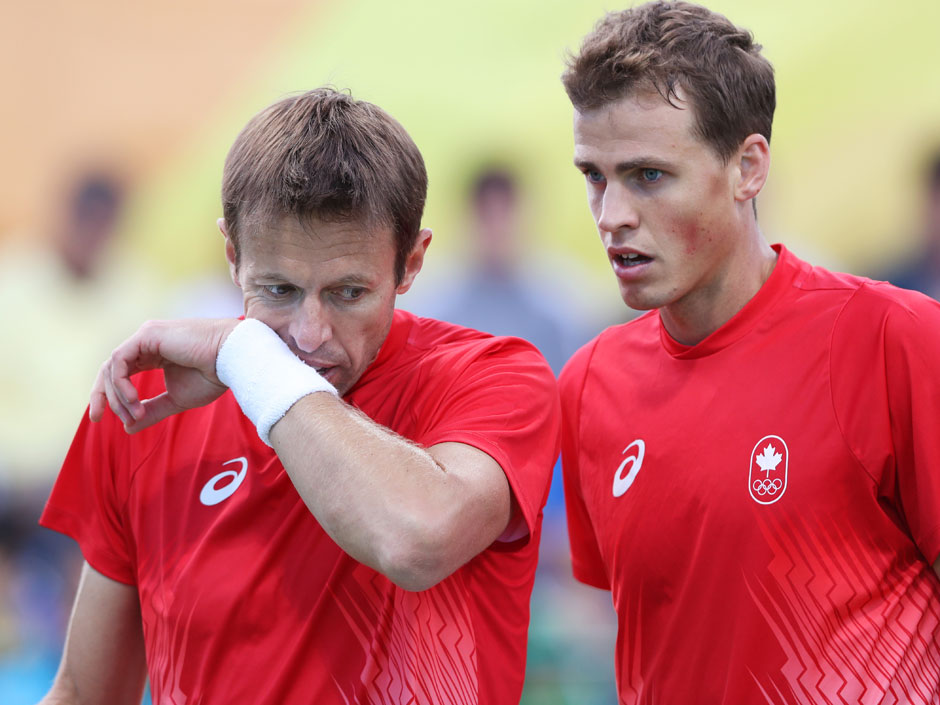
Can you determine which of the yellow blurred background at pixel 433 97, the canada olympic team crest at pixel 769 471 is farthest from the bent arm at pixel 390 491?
the yellow blurred background at pixel 433 97

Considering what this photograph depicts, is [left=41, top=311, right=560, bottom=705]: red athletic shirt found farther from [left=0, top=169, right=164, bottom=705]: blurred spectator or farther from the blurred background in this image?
[left=0, top=169, right=164, bottom=705]: blurred spectator

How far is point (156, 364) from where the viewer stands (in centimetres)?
221

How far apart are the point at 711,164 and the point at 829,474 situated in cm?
75

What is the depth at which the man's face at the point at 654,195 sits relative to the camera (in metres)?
2.43

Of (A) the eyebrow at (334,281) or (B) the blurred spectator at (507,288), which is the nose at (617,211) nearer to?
(A) the eyebrow at (334,281)

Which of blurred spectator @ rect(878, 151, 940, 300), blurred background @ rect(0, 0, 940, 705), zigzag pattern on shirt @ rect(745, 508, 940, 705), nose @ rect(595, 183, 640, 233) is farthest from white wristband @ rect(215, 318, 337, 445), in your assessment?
blurred spectator @ rect(878, 151, 940, 300)

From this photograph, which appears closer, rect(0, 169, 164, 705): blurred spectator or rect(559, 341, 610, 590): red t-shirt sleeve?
rect(559, 341, 610, 590): red t-shirt sleeve

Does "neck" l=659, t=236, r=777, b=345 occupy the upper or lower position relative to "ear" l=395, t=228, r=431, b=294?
lower

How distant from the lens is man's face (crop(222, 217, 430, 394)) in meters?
2.12

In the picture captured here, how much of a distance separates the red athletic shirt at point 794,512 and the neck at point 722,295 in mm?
37

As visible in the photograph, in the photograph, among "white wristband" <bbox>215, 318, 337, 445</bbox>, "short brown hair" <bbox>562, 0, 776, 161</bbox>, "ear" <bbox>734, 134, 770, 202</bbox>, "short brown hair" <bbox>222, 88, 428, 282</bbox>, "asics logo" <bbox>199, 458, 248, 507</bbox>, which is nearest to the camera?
"white wristband" <bbox>215, 318, 337, 445</bbox>

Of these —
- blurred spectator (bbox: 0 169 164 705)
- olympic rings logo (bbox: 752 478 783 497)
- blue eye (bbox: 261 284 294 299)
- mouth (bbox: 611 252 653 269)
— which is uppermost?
mouth (bbox: 611 252 653 269)

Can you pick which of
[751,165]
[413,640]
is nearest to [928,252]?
[751,165]

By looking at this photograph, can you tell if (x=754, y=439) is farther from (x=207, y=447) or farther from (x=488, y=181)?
(x=488, y=181)
